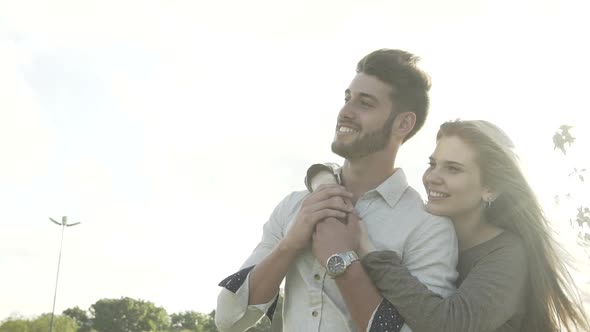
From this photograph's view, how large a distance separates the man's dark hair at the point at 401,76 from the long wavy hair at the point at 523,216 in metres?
0.28

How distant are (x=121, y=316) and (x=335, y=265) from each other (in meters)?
88.2

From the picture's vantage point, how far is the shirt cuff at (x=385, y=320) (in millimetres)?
3404

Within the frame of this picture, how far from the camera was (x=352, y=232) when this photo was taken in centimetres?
368

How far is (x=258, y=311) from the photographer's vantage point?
388 cm

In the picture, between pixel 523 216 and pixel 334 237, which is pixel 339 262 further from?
pixel 523 216

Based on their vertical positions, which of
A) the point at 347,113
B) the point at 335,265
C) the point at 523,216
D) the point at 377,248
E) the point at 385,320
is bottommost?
the point at 385,320

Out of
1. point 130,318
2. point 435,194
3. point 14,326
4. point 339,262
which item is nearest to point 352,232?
point 339,262

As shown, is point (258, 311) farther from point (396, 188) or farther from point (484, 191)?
point (484, 191)

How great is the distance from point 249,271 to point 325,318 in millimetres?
475

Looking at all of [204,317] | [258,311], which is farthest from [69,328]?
[258,311]

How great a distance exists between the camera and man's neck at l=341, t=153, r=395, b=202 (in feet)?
13.7

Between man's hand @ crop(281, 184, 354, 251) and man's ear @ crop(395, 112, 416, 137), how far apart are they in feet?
2.06

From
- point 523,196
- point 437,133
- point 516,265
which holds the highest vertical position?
point 437,133

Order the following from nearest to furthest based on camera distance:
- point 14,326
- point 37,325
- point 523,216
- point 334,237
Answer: point 334,237
point 523,216
point 14,326
point 37,325
